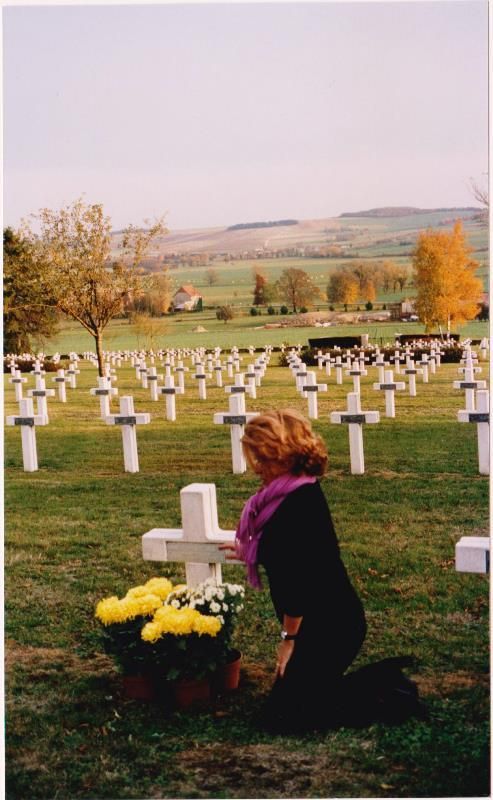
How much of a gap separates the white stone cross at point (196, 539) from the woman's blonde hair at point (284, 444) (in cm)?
55

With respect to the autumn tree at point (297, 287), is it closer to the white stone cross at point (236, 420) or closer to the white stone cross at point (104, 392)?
the white stone cross at point (236, 420)

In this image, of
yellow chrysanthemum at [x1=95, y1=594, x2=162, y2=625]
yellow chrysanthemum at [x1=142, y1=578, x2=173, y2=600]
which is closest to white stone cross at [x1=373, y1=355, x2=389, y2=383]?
yellow chrysanthemum at [x1=142, y1=578, x2=173, y2=600]

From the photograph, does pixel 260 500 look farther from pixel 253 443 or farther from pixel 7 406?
pixel 7 406

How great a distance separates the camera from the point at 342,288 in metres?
Result: 10.5

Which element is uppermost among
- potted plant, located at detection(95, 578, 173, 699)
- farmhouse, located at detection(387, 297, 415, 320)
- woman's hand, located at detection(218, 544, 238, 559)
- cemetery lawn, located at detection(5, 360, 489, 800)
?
farmhouse, located at detection(387, 297, 415, 320)

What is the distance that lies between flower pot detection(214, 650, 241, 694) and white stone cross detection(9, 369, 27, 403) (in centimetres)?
1292

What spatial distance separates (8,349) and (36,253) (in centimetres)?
292

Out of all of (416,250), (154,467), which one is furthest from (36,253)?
(416,250)

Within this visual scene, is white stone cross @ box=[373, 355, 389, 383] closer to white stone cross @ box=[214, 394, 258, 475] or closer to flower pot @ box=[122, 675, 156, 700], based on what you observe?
white stone cross @ box=[214, 394, 258, 475]

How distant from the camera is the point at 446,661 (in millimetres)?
5387

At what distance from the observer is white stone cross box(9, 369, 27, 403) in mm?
17453

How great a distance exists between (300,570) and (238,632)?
166 centimetres

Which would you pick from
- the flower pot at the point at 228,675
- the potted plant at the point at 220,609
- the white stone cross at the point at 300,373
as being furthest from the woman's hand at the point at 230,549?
the white stone cross at the point at 300,373

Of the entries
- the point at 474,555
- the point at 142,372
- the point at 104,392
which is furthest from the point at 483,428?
the point at 142,372
